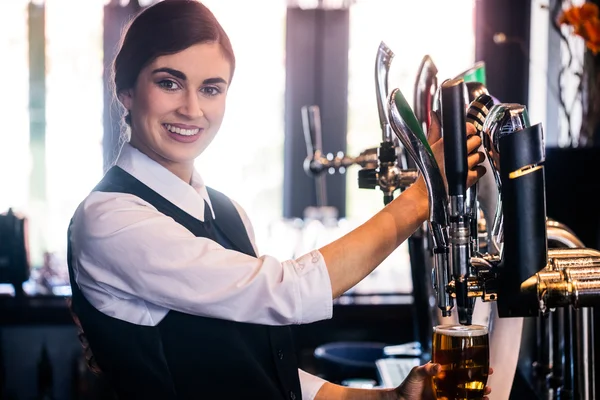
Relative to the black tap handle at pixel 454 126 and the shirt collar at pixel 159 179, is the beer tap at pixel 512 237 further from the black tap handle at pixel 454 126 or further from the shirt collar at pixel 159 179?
the shirt collar at pixel 159 179

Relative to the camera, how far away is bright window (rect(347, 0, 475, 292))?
466 cm

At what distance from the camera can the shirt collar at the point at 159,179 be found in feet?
5.23

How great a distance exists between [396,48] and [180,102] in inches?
130

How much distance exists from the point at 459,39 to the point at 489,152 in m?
3.89

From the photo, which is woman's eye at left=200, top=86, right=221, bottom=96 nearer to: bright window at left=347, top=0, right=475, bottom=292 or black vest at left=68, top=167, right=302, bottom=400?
black vest at left=68, top=167, right=302, bottom=400

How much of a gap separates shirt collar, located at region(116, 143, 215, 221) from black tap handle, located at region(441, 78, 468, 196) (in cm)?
75

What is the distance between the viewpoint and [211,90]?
160 centimetres

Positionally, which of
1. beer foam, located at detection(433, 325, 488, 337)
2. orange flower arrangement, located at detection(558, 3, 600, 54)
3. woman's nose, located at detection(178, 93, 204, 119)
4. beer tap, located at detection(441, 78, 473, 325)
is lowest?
beer foam, located at detection(433, 325, 488, 337)

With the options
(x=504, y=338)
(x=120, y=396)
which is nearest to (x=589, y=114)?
(x=504, y=338)

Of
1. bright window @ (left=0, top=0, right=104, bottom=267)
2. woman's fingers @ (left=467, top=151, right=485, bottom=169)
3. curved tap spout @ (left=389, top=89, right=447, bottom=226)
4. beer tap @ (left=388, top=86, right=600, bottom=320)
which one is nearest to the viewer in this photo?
beer tap @ (left=388, top=86, right=600, bottom=320)

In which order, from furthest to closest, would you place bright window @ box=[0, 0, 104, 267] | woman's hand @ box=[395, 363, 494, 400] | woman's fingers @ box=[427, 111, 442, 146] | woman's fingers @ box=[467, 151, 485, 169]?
bright window @ box=[0, 0, 104, 267] < woman's hand @ box=[395, 363, 494, 400] < woman's fingers @ box=[427, 111, 442, 146] < woman's fingers @ box=[467, 151, 485, 169]

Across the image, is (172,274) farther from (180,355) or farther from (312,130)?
(312,130)

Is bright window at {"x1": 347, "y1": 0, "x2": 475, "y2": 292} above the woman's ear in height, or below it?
above

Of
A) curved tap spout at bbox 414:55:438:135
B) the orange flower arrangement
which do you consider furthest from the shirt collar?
the orange flower arrangement
